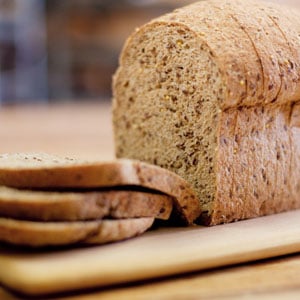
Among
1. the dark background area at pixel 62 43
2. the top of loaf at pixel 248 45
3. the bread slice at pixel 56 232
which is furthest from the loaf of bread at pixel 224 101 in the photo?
the dark background area at pixel 62 43

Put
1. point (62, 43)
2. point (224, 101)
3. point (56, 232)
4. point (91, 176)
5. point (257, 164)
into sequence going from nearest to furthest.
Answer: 1. point (56, 232)
2. point (91, 176)
3. point (224, 101)
4. point (257, 164)
5. point (62, 43)

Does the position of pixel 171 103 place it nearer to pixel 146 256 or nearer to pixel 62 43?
pixel 146 256

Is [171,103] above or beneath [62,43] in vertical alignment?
above

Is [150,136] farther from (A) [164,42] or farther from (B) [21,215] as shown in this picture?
(B) [21,215]

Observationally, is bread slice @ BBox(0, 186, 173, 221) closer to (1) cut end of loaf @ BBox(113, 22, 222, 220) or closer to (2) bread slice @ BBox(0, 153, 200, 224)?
(2) bread slice @ BBox(0, 153, 200, 224)

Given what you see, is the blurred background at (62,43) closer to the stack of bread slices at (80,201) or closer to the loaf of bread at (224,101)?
the loaf of bread at (224,101)

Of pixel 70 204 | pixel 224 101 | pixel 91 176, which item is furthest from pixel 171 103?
pixel 70 204

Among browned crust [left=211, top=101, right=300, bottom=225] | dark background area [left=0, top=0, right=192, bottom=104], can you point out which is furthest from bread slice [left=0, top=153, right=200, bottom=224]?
dark background area [left=0, top=0, right=192, bottom=104]
